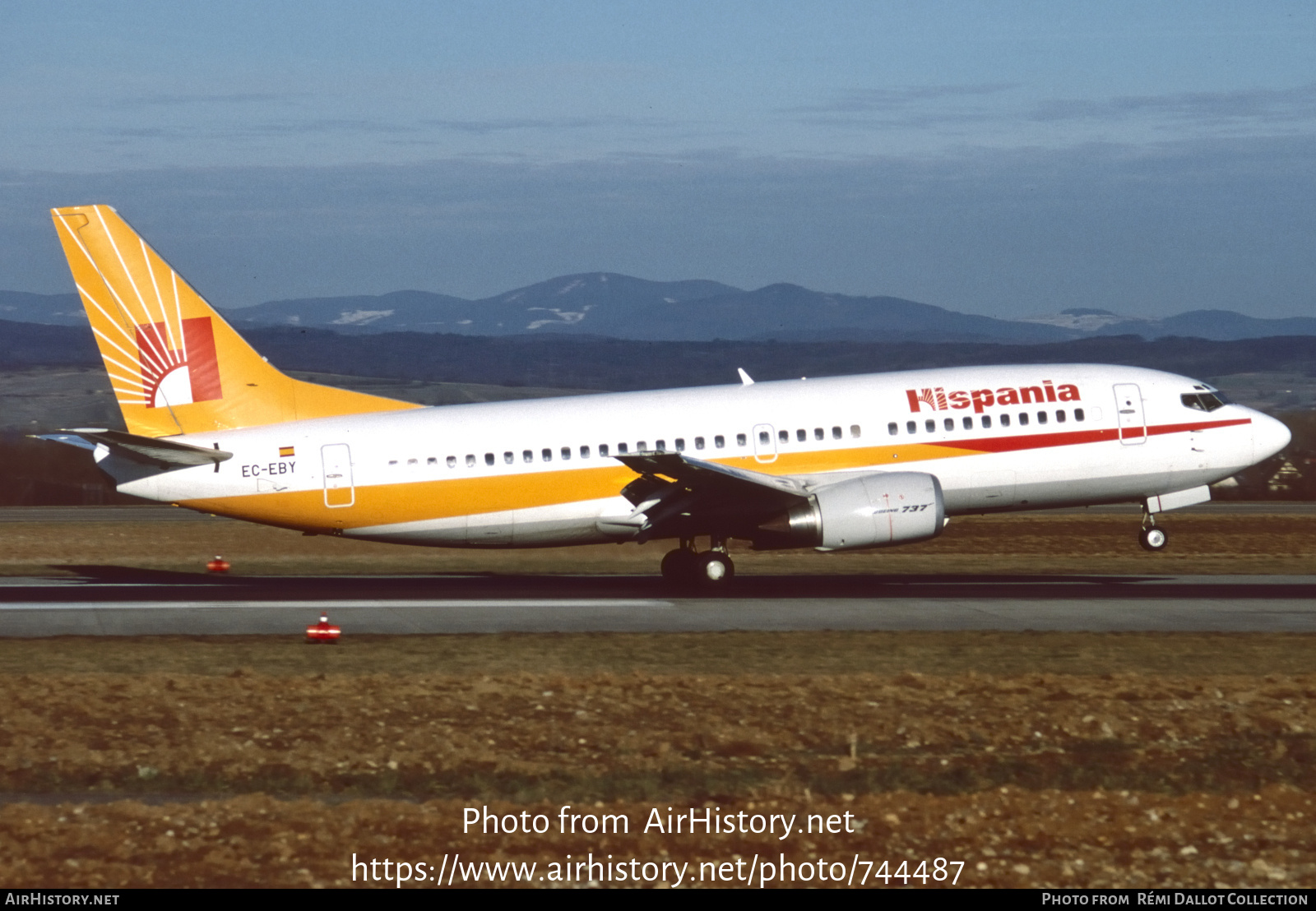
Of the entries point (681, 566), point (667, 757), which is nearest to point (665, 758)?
point (667, 757)

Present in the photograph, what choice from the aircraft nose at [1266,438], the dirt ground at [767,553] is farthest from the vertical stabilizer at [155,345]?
the aircraft nose at [1266,438]

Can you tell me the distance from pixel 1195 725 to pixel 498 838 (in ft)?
30.4

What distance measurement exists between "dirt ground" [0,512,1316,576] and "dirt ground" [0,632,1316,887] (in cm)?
1378

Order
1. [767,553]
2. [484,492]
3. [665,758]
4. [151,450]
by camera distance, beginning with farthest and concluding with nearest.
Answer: [767,553], [484,492], [151,450], [665,758]

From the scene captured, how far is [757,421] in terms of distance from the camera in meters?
32.2

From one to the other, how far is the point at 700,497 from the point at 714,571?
1.95 meters

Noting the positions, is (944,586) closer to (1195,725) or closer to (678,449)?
(678,449)

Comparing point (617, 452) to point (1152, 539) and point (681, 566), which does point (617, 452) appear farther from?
point (1152, 539)

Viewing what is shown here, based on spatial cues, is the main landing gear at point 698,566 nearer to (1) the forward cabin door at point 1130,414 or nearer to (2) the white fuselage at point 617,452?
(2) the white fuselage at point 617,452

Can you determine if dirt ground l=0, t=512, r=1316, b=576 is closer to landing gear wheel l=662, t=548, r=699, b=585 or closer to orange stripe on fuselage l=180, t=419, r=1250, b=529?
landing gear wheel l=662, t=548, r=699, b=585

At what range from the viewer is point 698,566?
32531 millimetres

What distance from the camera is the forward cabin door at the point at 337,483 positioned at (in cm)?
3175

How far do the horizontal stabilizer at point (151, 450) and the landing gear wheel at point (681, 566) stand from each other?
957 cm

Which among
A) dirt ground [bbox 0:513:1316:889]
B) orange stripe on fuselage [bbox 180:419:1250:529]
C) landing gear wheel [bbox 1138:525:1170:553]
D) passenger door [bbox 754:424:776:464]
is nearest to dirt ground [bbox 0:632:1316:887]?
dirt ground [bbox 0:513:1316:889]
